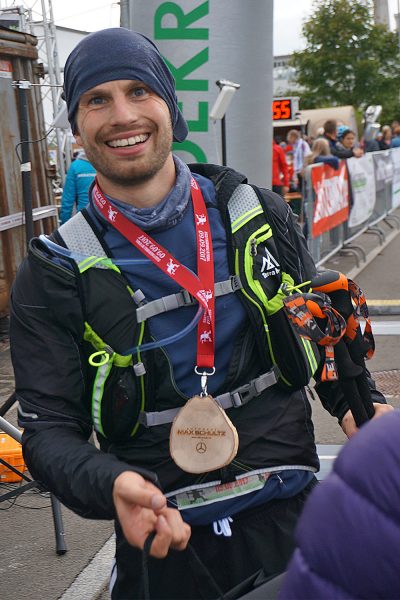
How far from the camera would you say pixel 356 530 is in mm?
970

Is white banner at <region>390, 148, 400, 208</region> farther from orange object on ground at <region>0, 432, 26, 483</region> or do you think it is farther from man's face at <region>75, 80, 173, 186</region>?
man's face at <region>75, 80, 173, 186</region>

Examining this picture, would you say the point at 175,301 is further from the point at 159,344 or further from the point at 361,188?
the point at 361,188

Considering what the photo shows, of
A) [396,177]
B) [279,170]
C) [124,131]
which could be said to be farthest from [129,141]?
[396,177]

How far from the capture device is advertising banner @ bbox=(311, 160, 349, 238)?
10023 millimetres

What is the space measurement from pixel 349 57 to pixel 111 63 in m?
40.2

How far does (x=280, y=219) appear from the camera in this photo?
2.06 m

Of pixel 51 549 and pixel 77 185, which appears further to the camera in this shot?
pixel 77 185

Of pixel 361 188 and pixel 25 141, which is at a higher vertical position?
pixel 25 141

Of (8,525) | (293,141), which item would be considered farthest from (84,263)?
(293,141)

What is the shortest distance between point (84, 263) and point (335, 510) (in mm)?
1002

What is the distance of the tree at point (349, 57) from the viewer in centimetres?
3981

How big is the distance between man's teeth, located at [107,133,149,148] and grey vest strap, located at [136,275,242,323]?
1.16 ft

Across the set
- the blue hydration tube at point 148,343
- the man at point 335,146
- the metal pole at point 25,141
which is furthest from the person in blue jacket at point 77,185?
the blue hydration tube at point 148,343

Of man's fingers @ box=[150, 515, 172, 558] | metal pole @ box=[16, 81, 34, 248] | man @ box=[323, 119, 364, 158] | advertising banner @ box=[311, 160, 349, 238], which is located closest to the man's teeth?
man's fingers @ box=[150, 515, 172, 558]
